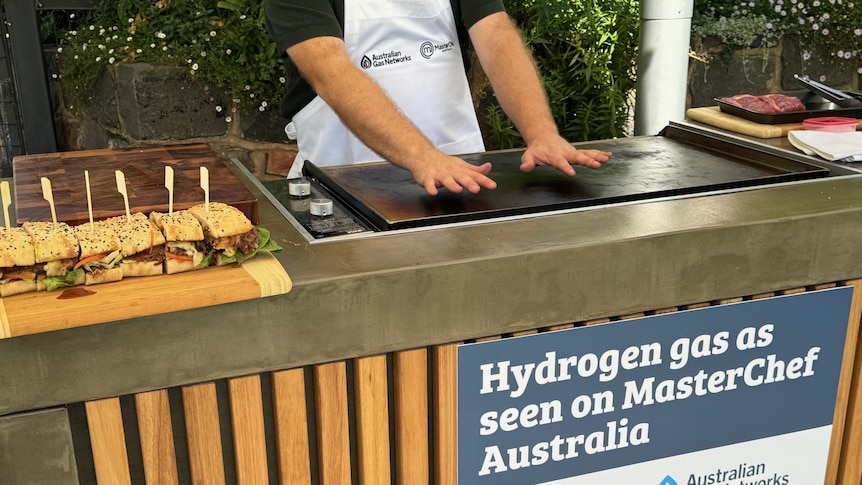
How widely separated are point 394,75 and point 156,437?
144cm

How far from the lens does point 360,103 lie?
213cm

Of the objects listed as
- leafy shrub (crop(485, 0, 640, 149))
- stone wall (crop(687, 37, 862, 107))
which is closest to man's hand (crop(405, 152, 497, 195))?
leafy shrub (crop(485, 0, 640, 149))

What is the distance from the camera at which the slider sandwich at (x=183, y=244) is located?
1362 millimetres

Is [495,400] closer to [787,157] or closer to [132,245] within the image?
[132,245]

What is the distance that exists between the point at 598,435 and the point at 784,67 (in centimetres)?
330

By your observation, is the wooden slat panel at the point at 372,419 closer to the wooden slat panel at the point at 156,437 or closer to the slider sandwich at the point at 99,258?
the wooden slat panel at the point at 156,437

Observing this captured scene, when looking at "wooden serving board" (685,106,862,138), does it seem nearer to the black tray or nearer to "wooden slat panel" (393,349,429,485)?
the black tray

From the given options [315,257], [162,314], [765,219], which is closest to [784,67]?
[765,219]

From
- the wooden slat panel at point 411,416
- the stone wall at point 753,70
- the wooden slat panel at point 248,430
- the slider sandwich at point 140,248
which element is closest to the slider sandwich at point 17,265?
the slider sandwich at point 140,248

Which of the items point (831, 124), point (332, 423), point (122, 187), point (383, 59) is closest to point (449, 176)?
point (332, 423)

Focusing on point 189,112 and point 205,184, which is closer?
point 205,184

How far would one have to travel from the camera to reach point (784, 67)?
4367 millimetres

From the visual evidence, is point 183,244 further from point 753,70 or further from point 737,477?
point 753,70

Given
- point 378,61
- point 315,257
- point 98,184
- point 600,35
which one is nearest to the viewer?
point 315,257
